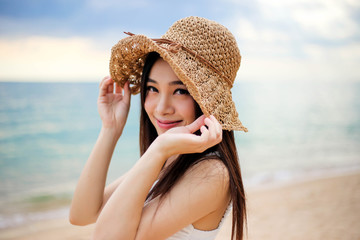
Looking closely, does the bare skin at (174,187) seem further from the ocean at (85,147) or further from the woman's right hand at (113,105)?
the ocean at (85,147)

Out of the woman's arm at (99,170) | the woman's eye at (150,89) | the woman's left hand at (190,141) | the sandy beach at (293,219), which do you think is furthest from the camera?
the sandy beach at (293,219)

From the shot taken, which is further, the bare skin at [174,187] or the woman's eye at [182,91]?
the woman's eye at [182,91]

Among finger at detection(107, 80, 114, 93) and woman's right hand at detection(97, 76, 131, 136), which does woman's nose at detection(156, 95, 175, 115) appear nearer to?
woman's right hand at detection(97, 76, 131, 136)

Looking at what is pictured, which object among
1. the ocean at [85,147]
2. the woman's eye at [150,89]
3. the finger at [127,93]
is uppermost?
the woman's eye at [150,89]

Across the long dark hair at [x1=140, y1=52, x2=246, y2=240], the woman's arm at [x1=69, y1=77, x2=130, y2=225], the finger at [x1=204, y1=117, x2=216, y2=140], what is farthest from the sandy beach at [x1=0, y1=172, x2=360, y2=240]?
the finger at [x1=204, y1=117, x2=216, y2=140]

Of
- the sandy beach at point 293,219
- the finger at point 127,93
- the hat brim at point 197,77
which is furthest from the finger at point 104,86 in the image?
the sandy beach at point 293,219

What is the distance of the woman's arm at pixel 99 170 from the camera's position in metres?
2.10

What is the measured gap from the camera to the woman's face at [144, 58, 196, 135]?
1.77 m

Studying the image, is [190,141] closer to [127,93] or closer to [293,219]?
[127,93]

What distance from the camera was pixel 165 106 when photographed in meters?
1.77

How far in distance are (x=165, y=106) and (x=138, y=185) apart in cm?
48

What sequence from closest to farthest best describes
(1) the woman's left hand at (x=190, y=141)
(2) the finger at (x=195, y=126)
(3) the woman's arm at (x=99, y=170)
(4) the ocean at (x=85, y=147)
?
(1) the woman's left hand at (x=190, y=141)
(2) the finger at (x=195, y=126)
(3) the woman's arm at (x=99, y=170)
(4) the ocean at (x=85, y=147)

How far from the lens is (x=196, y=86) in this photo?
5.32 feet

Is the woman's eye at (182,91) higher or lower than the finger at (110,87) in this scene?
higher
